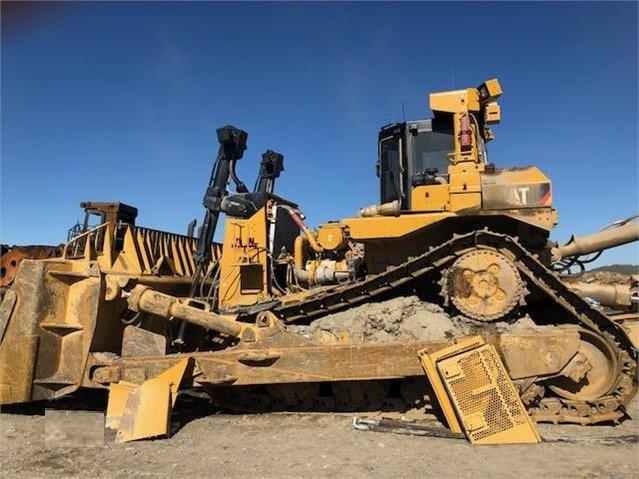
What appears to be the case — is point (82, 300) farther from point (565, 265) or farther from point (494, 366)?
point (565, 265)

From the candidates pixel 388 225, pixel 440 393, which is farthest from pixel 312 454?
pixel 388 225

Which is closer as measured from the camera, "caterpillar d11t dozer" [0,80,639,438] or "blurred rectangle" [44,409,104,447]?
"blurred rectangle" [44,409,104,447]

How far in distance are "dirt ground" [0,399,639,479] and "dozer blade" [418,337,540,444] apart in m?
0.14

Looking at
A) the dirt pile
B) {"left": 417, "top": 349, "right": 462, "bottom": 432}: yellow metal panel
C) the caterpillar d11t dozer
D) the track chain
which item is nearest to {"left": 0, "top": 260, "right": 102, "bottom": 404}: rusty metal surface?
the caterpillar d11t dozer

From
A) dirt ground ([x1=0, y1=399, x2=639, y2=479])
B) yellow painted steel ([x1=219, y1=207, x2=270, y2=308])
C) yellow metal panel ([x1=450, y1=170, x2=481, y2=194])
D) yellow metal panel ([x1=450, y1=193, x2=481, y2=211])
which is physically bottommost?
dirt ground ([x1=0, y1=399, x2=639, y2=479])

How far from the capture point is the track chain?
17.9 ft

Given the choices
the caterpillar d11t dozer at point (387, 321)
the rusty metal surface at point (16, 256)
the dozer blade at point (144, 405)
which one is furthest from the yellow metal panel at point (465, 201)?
the rusty metal surface at point (16, 256)

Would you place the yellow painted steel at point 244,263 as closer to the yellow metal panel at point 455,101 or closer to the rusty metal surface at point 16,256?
the yellow metal panel at point 455,101

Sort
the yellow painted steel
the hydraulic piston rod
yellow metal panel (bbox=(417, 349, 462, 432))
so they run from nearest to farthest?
1. yellow metal panel (bbox=(417, 349, 462, 432))
2. the hydraulic piston rod
3. the yellow painted steel

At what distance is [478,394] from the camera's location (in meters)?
4.92

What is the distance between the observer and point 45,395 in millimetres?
5711

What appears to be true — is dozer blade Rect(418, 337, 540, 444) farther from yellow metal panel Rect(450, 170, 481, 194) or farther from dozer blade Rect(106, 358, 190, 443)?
dozer blade Rect(106, 358, 190, 443)

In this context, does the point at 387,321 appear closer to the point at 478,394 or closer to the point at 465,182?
the point at 478,394

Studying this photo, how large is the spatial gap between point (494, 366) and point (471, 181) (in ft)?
6.77
